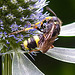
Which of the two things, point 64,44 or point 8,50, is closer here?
point 8,50

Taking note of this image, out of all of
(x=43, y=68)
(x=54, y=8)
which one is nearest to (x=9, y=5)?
(x=54, y=8)

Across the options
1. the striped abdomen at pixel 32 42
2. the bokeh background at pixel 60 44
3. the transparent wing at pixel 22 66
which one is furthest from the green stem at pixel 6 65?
the bokeh background at pixel 60 44

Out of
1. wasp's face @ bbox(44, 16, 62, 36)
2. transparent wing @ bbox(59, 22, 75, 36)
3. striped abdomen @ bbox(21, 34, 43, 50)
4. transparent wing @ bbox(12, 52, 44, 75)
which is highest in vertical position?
wasp's face @ bbox(44, 16, 62, 36)

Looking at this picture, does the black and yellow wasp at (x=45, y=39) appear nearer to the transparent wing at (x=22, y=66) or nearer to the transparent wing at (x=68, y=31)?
the transparent wing at (x=22, y=66)

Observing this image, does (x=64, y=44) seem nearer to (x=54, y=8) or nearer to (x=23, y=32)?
(x=54, y=8)

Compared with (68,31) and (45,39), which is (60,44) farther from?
(45,39)

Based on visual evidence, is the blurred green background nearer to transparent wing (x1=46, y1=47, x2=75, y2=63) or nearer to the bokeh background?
the bokeh background

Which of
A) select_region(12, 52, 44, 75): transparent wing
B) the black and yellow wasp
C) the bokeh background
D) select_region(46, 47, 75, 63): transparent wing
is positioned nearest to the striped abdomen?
the black and yellow wasp
